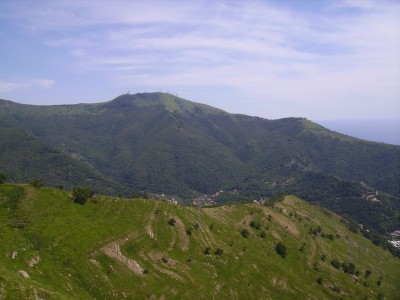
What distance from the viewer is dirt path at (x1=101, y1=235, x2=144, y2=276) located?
327 feet

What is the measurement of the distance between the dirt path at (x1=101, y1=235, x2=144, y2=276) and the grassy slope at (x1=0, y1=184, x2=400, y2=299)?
1.15ft

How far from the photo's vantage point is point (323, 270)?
495 ft

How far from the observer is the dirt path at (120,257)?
99.8m

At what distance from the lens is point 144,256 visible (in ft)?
351

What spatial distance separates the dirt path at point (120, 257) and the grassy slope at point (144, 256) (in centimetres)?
35

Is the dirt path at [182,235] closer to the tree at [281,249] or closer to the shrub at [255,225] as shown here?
the shrub at [255,225]

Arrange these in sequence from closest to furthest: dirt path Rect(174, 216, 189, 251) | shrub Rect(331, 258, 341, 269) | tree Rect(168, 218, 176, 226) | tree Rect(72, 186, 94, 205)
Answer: tree Rect(72, 186, 94, 205), dirt path Rect(174, 216, 189, 251), tree Rect(168, 218, 176, 226), shrub Rect(331, 258, 341, 269)

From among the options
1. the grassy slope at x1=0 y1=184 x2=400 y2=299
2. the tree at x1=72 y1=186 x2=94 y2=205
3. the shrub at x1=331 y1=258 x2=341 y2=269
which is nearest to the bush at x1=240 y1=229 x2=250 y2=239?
the grassy slope at x1=0 y1=184 x2=400 y2=299

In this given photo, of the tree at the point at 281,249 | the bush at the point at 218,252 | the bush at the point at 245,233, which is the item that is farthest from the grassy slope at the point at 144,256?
the tree at the point at 281,249

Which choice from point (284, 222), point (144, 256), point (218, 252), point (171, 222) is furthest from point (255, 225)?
point (144, 256)

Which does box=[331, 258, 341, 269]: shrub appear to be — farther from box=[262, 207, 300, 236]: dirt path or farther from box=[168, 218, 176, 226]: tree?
box=[168, 218, 176, 226]: tree

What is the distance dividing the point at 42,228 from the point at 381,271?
165 meters

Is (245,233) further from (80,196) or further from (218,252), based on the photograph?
(80,196)

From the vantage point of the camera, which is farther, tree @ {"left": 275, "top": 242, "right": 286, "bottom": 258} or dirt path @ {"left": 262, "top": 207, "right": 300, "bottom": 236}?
dirt path @ {"left": 262, "top": 207, "right": 300, "bottom": 236}
